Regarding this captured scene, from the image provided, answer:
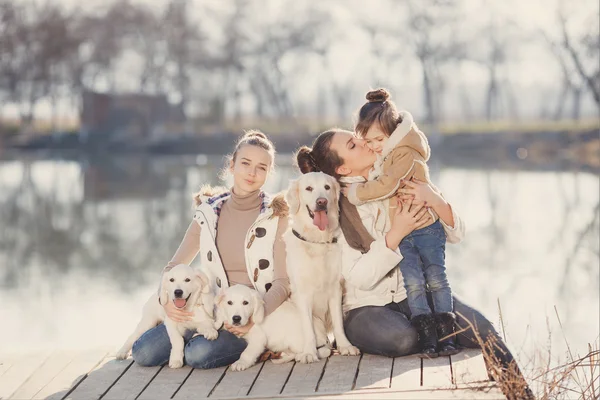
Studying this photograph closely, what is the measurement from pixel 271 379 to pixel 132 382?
28.6 inches

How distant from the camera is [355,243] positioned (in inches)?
199

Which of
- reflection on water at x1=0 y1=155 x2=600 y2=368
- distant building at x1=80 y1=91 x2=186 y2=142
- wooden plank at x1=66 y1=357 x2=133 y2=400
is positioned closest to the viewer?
wooden plank at x1=66 y1=357 x2=133 y2=400

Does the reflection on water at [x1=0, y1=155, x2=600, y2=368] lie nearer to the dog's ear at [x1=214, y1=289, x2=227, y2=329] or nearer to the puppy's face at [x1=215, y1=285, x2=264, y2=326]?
the puppy's face at [x1=215, y1=285, x2=264, y2=326]

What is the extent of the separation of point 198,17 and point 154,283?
4103cm

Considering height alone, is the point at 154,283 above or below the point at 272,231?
below

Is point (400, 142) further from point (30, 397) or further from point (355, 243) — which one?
point (30, 397)

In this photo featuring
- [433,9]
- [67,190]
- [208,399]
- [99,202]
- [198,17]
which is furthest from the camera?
[198,17]

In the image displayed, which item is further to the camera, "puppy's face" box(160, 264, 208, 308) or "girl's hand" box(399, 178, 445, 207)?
"girl's hand" box(399, 178, 445, 207)

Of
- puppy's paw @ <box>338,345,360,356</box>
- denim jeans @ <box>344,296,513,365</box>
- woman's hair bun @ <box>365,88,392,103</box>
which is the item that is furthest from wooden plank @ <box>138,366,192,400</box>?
woman's hair bun @ <box>365,88,392,103</box>

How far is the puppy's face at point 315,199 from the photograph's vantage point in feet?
15.9

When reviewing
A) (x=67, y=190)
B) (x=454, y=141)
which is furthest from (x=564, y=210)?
(x=454, y=141)

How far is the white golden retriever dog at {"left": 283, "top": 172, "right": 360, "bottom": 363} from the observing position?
191 inches

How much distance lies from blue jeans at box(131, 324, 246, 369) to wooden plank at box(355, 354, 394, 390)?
2.25 feet

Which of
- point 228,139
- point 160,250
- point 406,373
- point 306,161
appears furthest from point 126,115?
point 406,373
